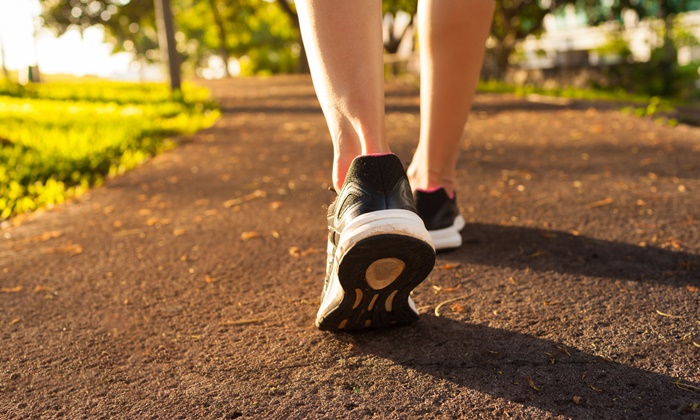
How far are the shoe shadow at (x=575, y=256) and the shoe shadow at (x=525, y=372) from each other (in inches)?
23.7

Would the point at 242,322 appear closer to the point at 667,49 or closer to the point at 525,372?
the point at 525,372

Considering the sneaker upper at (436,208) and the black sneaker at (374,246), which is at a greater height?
the black sneaker at (374,246)

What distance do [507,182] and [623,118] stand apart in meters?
3.06

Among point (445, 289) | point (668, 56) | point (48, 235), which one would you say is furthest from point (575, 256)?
point (668, 56)

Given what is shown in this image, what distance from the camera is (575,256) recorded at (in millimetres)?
2424

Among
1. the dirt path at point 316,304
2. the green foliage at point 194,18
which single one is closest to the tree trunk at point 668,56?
the dirt path at point 316,304

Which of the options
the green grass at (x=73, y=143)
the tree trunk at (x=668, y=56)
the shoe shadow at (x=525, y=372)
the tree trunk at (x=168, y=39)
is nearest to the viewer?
the shoe shadow at (x=525, y=372)

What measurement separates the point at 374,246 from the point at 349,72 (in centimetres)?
45

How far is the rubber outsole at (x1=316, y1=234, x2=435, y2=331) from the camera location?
1503 mm

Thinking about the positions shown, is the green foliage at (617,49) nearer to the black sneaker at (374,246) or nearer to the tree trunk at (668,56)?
the tree trunk at (668,56)

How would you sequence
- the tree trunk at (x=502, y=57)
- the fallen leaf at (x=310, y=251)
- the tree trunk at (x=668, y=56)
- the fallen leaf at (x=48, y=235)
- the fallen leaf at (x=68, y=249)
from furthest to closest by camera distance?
the tree trunk at (x=502, y=57) → the tree trunk at (x=668, y=56) → the fallen leaf at (x=48, y=235) → the fallen leaf at (x=68, y=249) → the fallen leaf at (x=310, y=251)

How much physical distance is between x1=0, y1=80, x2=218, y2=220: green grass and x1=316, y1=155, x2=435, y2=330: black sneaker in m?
2.57

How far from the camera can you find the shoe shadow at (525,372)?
1.40m

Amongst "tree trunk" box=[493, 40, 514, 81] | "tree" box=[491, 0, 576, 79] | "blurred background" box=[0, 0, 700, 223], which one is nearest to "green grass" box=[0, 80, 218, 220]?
"blurred background" box=[0, 0, 700, 223]
